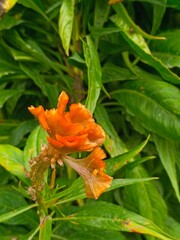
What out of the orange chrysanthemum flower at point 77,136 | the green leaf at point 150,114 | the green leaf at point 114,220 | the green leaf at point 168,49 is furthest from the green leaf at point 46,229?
the green leaf at point 168,49

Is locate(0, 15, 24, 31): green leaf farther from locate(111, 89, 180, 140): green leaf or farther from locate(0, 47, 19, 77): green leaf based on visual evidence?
locate(111, 89, 180, 140): green leaf

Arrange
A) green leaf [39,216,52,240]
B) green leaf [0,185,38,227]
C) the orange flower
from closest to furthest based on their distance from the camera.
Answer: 1. the orange flower
2. green leaf [39,216,52,240]
3. green leaf [0,185,38,227]

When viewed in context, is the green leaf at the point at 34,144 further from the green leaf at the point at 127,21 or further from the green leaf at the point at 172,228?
the green leaf at the point at 172,228

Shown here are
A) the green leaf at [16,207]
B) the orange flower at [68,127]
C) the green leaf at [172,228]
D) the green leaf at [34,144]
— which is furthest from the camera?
the green leaf at [172,228]

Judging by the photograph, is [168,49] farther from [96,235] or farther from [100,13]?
[96,235]

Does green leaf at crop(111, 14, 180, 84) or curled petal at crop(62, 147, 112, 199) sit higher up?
curled petal at crop(62, 147, 112, 199)

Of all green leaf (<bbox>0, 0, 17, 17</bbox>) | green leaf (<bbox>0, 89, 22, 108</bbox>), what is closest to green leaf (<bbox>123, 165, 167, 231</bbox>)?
green leaf (<bbox>0, 89, 22, 108</bbox>)

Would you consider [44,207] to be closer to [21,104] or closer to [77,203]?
[77,203]

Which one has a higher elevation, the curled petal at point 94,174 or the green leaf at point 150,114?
the curled petal at point 94,174
